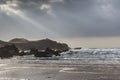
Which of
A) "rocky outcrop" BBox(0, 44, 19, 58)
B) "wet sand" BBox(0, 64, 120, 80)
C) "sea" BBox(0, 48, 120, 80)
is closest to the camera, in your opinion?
"wet sand" BBox(0, 64, 120, 80)

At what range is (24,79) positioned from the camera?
142 feet

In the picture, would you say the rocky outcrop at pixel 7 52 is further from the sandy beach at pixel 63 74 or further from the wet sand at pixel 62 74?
the wet sand at pixel 62 74

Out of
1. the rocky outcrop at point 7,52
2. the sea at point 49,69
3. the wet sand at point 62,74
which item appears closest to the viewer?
the wet sand at point 62,74

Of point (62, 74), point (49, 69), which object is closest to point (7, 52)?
point (49, 69)

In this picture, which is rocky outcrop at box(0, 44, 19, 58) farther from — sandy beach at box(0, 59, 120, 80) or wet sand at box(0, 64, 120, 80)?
wet sand at box(0, 64, 120, 80)

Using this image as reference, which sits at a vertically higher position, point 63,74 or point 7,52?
point 7,52

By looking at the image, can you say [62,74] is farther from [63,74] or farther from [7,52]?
[7,52]

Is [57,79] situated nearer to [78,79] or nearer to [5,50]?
[78,79]

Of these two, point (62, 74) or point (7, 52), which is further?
point (7, 52)

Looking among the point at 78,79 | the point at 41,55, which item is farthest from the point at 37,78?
the point at 41,55

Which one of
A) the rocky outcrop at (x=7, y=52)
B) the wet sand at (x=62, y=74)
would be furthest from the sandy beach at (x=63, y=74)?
the rocky outcrop at (x=7, y=52)

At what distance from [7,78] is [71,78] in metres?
8.66

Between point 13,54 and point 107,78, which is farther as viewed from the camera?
point 13,54

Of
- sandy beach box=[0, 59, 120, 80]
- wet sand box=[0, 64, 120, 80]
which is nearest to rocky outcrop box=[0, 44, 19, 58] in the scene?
sandy beach box=[0, 59, 120, 80]
